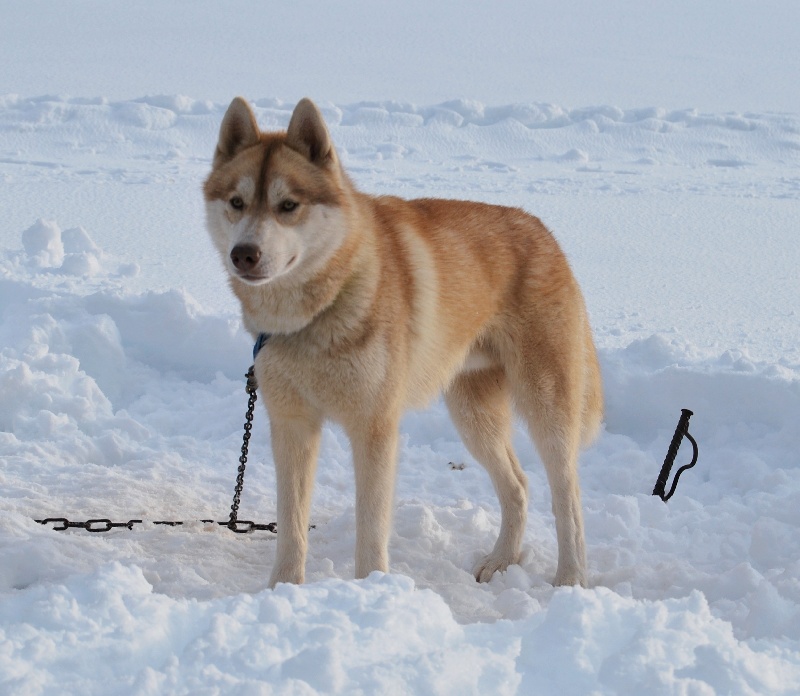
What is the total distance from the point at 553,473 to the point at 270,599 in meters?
1.98

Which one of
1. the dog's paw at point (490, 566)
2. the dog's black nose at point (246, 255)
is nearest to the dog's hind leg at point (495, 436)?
the dog's paw at point (490, 566)

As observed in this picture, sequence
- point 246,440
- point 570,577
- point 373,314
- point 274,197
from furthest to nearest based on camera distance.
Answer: point 246,440 < point 570,577 < point 373,314 < point 274,197

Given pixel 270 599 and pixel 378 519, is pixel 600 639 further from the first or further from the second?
pixel 378 519

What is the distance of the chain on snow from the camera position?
13.5 ft

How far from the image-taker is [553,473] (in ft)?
13.6

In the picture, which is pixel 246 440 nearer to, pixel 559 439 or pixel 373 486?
pixel 373 486

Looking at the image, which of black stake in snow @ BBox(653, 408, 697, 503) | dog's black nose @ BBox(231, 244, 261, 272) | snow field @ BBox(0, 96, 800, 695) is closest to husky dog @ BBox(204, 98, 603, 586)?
A: dog's black nose @ BBox(231, 244, 261, 272)

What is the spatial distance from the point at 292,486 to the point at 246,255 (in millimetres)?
1003

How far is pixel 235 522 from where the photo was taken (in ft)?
14.4

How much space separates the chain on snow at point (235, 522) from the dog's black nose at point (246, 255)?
35.8 inches

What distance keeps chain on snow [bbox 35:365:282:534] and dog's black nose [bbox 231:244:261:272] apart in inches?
35.8

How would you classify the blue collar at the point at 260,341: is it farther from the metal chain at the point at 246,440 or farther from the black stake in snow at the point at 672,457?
the black stake in snow at the point at 672,457

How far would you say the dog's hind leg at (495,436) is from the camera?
14.1 feet

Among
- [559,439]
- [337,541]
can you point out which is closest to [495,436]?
[559,439]
